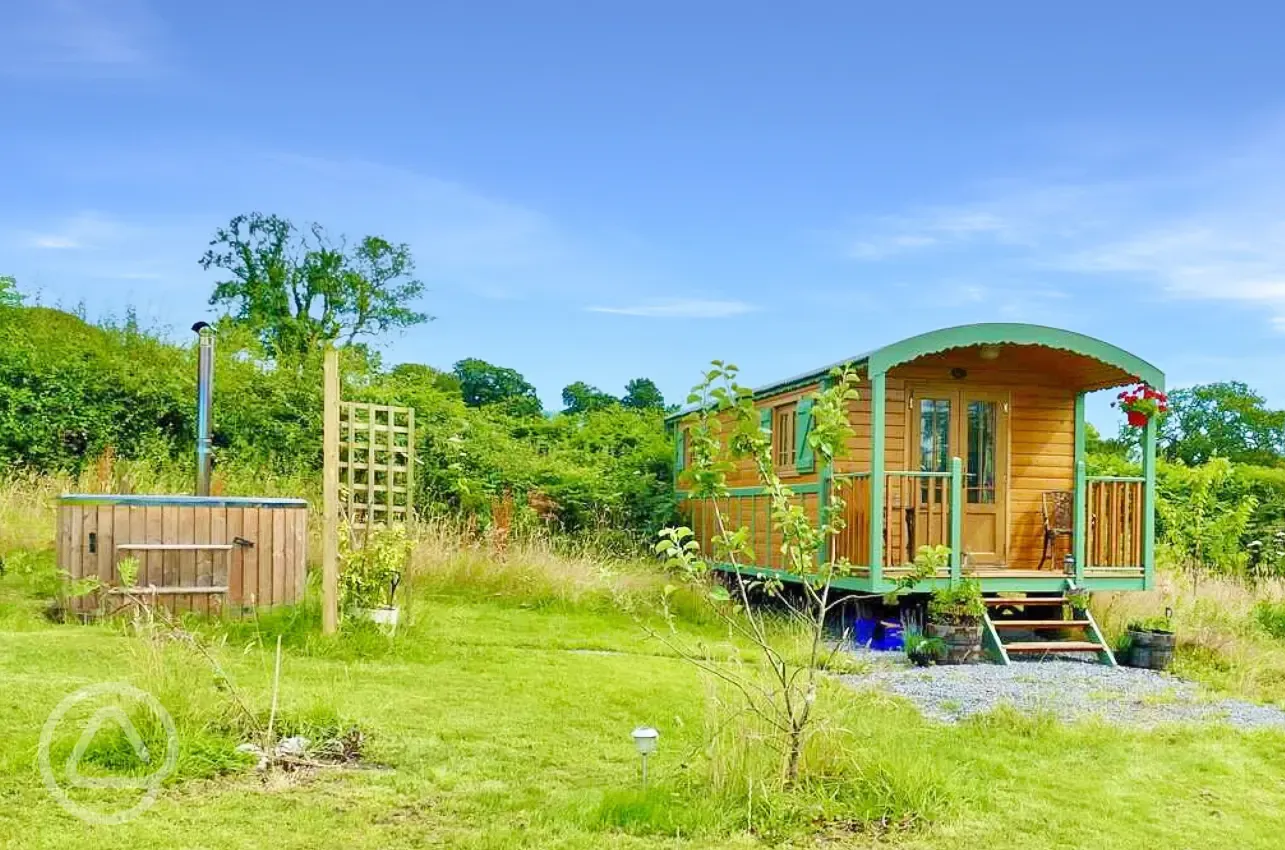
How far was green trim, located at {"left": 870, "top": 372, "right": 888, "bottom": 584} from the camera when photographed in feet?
31.4

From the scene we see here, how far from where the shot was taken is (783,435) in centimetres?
1192

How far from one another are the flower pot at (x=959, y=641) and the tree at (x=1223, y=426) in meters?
21.2

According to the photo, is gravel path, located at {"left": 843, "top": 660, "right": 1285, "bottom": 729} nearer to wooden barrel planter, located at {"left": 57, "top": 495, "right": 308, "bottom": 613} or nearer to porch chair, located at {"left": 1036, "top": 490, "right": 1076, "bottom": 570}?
porch chair, located at {"left": 1036, "top": 490, "right": 1076, "bottom": 570}

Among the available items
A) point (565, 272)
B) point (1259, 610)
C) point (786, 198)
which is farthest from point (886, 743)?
point (565, 272)

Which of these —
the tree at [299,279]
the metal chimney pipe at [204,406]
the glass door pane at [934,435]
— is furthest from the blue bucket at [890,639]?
the tree at [299,279]

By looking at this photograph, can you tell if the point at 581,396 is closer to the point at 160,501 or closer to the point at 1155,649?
the point at 160,501

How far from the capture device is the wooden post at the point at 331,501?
813 centimetres

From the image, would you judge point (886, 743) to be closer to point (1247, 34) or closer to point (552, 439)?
point (1247, 34)

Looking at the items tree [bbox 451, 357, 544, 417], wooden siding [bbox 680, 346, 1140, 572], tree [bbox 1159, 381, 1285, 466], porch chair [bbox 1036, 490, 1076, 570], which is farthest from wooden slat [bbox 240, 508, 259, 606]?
tree [bbox 1159, 381, 1285, 466]

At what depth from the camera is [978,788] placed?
15.5 feet

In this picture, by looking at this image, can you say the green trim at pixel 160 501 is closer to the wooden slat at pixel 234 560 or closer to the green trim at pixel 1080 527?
the wooden slat at pixel 234 560

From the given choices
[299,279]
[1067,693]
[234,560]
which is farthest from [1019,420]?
[299,279]

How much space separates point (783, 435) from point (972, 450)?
1.90m
